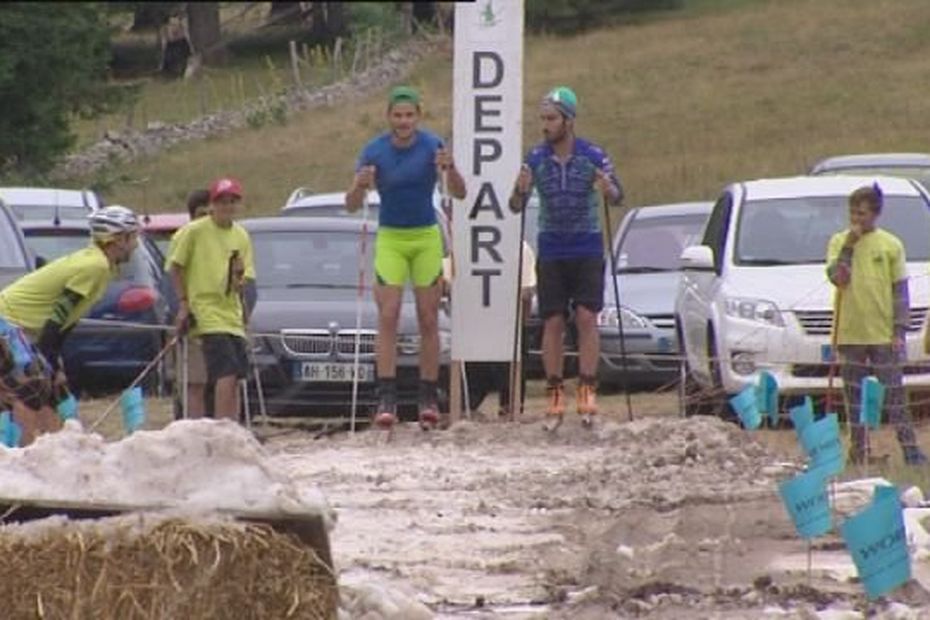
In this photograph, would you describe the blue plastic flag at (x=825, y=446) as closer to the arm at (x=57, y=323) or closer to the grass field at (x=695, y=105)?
the arm at (x=57, y=323)

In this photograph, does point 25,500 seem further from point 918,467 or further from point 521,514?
point 918,467

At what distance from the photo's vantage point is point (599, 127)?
4481 cm

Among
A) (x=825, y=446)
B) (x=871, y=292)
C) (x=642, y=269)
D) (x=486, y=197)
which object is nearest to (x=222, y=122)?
(x=642, y=269)

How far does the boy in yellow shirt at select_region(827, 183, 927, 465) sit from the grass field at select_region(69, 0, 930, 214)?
543 inches

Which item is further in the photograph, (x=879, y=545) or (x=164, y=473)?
(x=879, y=545)

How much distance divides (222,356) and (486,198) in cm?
195

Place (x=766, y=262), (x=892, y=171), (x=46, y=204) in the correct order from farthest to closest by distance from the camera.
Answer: (x=46, y=204), (x=892, y=171), (x=766, y=262)

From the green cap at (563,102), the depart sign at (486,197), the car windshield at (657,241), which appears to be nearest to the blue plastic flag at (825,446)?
the green cap at (563,102)

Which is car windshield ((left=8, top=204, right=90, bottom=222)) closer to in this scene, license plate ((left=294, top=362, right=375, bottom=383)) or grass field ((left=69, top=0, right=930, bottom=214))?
grass field ((left=69, top=0, right=930, bottom=214))

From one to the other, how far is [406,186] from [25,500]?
701cm

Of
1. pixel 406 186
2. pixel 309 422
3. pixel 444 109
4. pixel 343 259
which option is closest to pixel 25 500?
pixel 406 186

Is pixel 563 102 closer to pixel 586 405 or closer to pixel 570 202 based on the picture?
pixel 570 202

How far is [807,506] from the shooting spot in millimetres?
9055

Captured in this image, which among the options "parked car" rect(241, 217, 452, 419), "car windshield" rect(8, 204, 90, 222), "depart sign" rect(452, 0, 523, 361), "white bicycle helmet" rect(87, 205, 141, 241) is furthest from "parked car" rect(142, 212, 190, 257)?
"white bicycle helmet" rect(87, 205, 141, 241)
